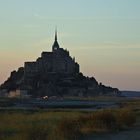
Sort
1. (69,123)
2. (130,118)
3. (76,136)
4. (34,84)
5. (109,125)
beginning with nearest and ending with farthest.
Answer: (76,136) → (69,123) → (109,125) → (130,118) → (34,84)

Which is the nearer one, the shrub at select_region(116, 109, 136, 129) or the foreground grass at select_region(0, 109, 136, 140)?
the foreground grass at select_region(0, 109, 136, 140)

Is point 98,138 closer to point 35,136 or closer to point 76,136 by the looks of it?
point 76,136

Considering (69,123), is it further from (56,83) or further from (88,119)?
(56,83)

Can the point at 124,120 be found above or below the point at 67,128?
above

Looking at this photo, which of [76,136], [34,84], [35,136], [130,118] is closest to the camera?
[35,136]

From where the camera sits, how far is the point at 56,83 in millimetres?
199250

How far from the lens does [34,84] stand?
198m

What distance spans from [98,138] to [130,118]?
38.1 feet

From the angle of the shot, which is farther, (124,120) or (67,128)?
(124,120)

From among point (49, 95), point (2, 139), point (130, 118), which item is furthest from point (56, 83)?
point (2, 139)

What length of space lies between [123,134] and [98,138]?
2519mm

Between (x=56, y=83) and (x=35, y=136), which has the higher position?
(x=56, y=83)

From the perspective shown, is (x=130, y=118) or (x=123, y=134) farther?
(x=130, y=118)

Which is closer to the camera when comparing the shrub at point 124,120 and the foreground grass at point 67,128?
the foreground grass at point 67,128
